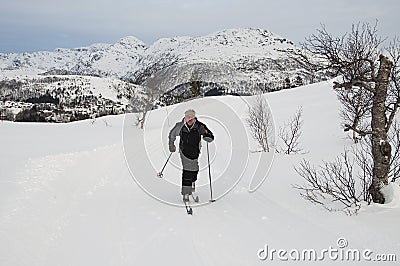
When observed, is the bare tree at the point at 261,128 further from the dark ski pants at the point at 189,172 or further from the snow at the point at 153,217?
the dark ski pants at the point at 189,172

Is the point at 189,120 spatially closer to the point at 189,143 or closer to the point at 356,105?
the point at 189,143

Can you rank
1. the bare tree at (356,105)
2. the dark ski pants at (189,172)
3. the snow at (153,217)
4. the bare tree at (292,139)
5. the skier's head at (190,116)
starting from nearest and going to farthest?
the snow at (153,217)
the skier's head at (190,116)
the dark ski pants at (189,172)
the bare tree at (356,105)
the bare tree at (292,139)

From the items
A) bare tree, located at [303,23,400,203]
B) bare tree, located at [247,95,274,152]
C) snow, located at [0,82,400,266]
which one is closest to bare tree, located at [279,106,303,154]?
bare tree, located at [247,95,274,152]

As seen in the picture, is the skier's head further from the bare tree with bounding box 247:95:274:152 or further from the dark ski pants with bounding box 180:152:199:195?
the bare tree with bounding box 247:95:274:152

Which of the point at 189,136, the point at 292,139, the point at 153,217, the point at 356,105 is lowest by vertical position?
the point at 153,217

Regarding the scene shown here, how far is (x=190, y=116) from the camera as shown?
24.2 feet

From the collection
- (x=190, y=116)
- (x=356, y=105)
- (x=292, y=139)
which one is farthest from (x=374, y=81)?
(x=356, y=105)

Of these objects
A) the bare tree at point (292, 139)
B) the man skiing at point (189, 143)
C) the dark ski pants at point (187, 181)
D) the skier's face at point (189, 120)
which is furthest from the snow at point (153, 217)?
the bare tree at point (292, 139)

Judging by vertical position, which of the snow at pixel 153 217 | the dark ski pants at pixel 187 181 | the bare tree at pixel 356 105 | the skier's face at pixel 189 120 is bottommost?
the snow at pixel 153 217

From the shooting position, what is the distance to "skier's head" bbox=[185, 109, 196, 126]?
290 inches

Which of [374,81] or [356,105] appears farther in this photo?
[356,105]

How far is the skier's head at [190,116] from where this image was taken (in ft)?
24.1

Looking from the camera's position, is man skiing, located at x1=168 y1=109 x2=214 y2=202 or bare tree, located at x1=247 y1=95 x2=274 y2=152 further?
bare tree, located at x1=247 y1=95 x2=274 y2=152

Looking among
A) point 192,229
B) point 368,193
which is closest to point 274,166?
point 368,193
